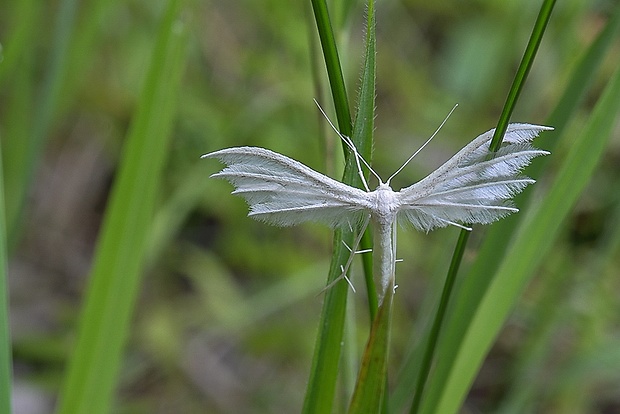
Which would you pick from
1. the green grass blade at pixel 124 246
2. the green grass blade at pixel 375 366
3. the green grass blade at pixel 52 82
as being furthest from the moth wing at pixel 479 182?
the green grass blade at pixel 52 82

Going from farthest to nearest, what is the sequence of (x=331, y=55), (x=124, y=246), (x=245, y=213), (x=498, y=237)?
(x=245, y=213)
(x=124, y=246)
(x=498, y=237)
(x=331, y=55)

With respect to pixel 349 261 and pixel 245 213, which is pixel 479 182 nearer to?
pixel 349 261

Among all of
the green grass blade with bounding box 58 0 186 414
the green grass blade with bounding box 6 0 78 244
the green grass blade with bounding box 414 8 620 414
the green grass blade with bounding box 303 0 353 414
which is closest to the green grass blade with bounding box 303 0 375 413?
the green grass blade with bounding box 303 0 353 414

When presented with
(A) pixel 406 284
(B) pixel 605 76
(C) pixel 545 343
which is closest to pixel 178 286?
(A) pixel 406 284

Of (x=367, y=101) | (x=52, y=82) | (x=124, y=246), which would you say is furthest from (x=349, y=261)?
(x=52, y=82)

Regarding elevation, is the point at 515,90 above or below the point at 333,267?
above

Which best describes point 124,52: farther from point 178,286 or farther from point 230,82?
point 178,286

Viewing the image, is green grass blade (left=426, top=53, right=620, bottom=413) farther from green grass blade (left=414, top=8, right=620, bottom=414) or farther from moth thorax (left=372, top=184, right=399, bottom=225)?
moth thorax (left=372, top=184, right=399, bottom=225)
